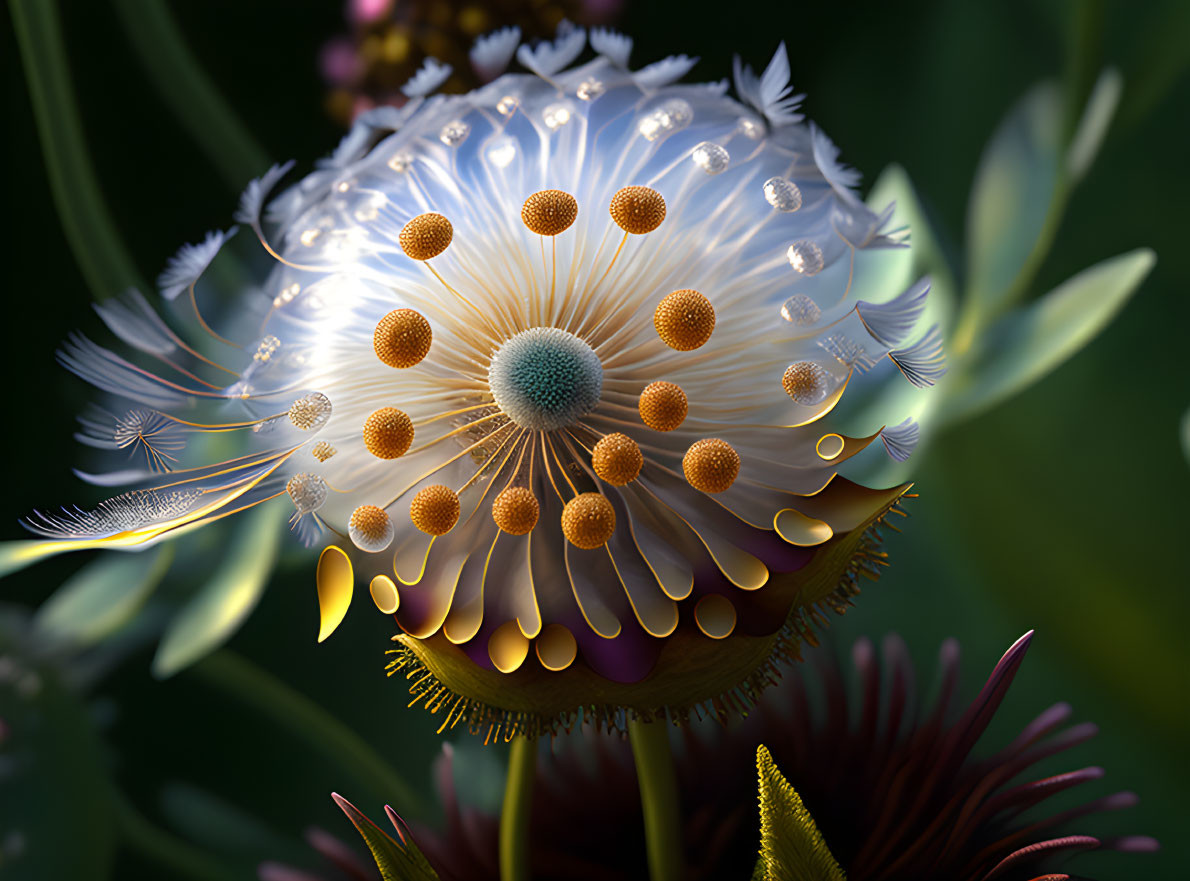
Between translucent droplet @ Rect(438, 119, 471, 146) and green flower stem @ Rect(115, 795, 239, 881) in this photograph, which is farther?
green flower stem @ Rect(115, 795, 239, 881)

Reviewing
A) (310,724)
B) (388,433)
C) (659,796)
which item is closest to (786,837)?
(659,796)

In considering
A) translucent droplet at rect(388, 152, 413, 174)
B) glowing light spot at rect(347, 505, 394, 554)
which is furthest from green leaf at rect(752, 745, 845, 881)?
translucent droplet at rect(388, 152, 413, 174)

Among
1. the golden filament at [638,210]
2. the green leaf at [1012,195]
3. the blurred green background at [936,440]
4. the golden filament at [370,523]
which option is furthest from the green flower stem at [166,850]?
the green leaf at [1012,195]

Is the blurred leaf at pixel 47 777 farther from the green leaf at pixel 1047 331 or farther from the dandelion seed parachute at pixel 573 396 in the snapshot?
the green leaf at pixel 1047 331

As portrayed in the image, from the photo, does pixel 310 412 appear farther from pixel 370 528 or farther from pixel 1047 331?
pixel 1047 331

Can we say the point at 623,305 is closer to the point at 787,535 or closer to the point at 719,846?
the point at 787,535

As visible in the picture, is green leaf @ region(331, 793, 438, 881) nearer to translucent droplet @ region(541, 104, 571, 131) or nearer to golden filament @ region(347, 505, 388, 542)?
golden filament @ region(347, 505, 388, 542)
